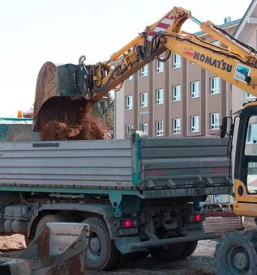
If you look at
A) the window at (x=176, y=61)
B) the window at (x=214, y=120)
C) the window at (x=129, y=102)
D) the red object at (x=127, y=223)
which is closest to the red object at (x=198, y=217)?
the red object at (x=127, y=223)

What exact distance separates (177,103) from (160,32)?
35.9m

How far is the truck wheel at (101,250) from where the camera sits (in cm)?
1010

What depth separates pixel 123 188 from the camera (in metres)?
9.81

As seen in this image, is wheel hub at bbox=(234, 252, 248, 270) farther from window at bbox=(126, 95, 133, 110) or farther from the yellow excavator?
window at bbox=(126, 95, 133, 110)

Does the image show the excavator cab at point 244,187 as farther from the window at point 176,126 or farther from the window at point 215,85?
the window at point 176,126

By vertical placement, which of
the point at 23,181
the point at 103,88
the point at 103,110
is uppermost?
the point at 103,110

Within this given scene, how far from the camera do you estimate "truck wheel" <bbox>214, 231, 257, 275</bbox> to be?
8.11 meters

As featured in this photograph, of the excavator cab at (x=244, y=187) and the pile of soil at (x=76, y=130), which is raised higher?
the pile of soil at (x=76, y=130)

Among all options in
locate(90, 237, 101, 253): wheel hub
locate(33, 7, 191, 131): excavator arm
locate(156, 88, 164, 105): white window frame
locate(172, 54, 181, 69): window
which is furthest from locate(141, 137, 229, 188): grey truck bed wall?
locate(156, 88, 164, 105): white window frame

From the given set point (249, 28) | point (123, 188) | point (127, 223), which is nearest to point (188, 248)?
point (127, 223)

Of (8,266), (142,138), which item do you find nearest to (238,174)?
(142,138)

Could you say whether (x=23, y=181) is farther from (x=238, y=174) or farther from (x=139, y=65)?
(x=238, y=174)

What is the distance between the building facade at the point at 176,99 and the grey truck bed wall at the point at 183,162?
30591mm

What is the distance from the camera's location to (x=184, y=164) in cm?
1024
